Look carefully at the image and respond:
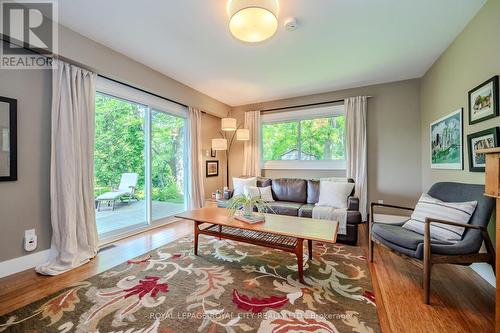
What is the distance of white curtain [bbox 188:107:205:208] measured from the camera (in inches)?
164

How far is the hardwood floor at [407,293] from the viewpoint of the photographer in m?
1.46

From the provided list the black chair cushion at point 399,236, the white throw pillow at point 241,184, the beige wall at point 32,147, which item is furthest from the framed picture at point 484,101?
Answer: the beige wall at point 32,147

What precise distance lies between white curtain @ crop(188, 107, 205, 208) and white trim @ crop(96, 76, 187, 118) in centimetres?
24

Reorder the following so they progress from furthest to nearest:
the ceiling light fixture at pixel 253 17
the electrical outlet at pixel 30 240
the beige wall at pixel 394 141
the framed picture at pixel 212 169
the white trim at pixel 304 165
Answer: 1. the framed picture at pixel 212 169
2. the white trim at pixel 304 165
3. the beige wall at pixel 394 141
4. the electrical outlet at pixel 30 240
5. the ceiling light fixture at pixel 253 17

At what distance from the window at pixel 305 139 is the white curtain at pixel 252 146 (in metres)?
0.19

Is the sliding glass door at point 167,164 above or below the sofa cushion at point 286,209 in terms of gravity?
above

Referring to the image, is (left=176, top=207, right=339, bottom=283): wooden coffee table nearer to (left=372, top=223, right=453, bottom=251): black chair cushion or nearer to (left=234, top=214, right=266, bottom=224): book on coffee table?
(left=234, top=214, right=266, bottom=224): book on coffee table

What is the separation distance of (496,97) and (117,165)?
4.44m

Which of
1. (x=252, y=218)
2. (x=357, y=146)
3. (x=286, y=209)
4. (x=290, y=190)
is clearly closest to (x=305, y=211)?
(x=286, y=209)

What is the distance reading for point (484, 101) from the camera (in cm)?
200

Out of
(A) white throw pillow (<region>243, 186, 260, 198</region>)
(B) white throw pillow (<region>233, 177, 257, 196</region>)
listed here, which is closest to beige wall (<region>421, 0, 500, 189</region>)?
(A) white throw pillow (<region>243, 186, 260, 198</region>)

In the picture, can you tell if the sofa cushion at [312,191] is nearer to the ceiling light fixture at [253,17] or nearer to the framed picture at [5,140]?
the ceiling light fixture at [253,17]

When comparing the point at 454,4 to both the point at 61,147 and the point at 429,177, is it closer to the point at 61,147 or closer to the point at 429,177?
the point at 429,177

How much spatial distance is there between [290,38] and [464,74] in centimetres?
201
